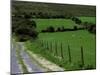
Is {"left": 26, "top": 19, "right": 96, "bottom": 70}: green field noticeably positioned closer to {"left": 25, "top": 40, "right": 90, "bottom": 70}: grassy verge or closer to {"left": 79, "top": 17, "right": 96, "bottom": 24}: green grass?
{"left": 25, "top": 40, "right": 90, "bottom": 70}: grassy verge

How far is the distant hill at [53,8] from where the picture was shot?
2.52 metres

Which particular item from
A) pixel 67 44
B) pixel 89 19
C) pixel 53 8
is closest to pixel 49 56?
pixel 67 44

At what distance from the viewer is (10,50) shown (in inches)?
97.3

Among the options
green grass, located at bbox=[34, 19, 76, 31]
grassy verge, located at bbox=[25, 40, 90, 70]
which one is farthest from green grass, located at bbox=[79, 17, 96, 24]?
grassy verge, located at bbox=[25, 40, 90, 70]

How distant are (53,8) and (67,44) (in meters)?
0.46

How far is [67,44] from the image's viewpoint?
2.71 meters

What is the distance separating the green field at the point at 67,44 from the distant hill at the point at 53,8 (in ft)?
0.37

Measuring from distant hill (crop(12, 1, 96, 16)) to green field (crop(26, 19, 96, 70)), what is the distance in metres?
0.11

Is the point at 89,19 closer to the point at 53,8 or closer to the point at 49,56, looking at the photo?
the point at 53,8

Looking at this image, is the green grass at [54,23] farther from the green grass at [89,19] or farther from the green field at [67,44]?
the green grass at [89,19]

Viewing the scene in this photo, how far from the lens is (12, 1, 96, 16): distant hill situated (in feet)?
8.28

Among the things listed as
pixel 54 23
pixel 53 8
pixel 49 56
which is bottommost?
pixel 49 56

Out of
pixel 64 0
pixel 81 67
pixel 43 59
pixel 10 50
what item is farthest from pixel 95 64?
pixel 10 50

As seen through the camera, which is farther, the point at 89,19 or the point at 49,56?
the point at 89,19
